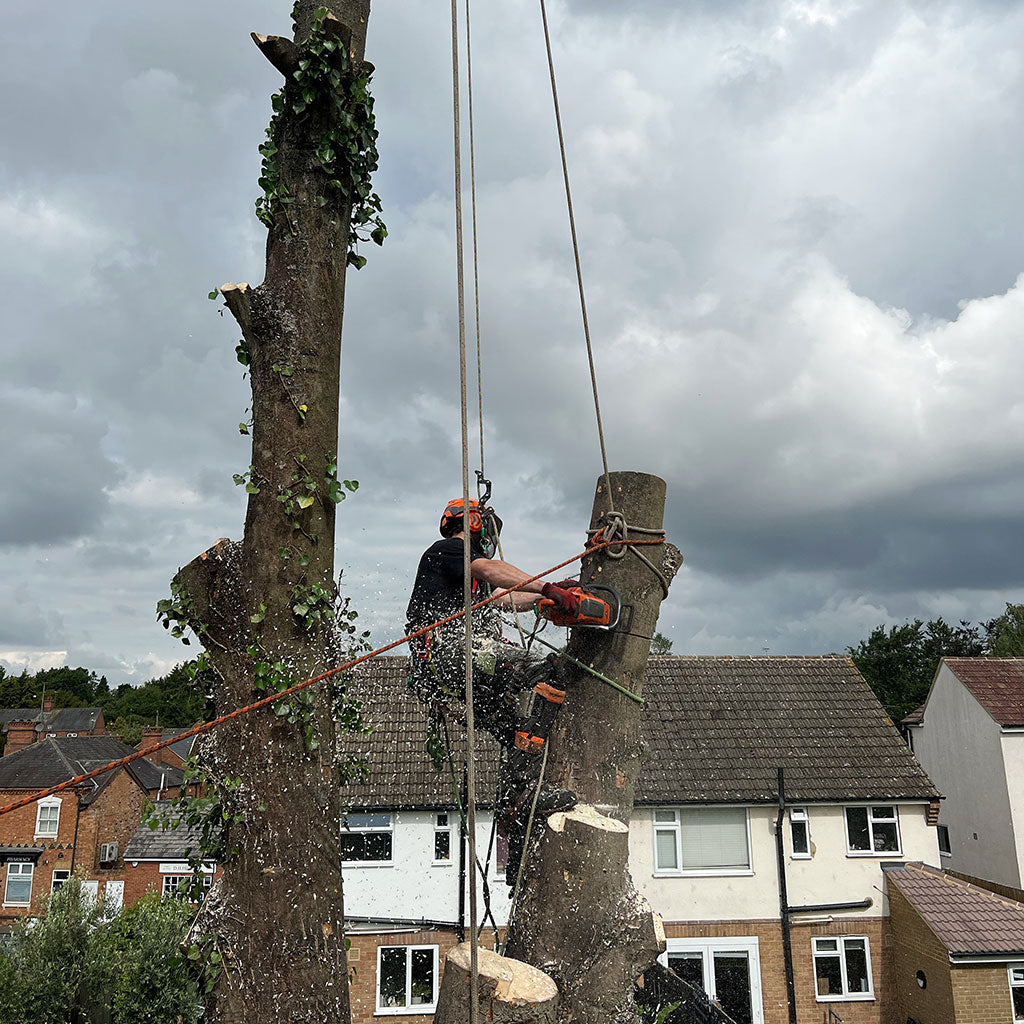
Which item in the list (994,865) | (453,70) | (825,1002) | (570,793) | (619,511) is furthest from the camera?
(994,865)

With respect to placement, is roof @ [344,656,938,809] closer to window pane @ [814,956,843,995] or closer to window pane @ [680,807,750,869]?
window pane @ [680,807,750,869]

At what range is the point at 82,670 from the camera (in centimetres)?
10162

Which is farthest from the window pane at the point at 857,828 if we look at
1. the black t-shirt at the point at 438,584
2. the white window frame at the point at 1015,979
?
the black t-shirt at the point at 438,584

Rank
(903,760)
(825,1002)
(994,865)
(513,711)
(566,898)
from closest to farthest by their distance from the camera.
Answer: (566,898), (513,711), (825,1002), (903,760), (994,865)

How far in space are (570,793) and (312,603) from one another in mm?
1304

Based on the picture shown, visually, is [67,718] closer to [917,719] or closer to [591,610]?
[917,719]

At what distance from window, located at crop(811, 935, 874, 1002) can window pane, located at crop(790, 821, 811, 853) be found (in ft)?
4.65

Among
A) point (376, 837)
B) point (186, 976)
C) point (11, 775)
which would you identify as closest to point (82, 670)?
point (11, 775)

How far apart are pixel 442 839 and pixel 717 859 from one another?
4.67m

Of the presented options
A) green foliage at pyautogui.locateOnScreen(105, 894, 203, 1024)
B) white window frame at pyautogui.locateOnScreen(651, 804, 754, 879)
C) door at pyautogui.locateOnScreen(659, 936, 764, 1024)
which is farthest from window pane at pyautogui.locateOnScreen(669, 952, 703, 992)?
green foliage at pyautogui.locateOnScreen(105, 894, 203, 1024)

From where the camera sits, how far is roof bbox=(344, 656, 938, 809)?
1408 centimetres

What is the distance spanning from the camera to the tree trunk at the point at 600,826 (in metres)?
3.10

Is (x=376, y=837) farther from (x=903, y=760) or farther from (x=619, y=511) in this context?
(x=619, y=511)

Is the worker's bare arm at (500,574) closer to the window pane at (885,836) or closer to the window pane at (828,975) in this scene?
the window pane at (828,975)
